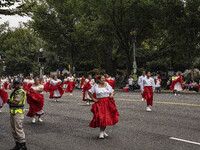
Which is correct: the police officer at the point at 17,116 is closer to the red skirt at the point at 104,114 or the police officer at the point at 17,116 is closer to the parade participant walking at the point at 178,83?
the red skirt at the point at 104,114

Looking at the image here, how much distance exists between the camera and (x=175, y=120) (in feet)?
35.6

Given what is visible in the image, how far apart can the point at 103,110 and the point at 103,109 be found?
0.09 feet

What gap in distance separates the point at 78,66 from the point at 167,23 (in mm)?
31337

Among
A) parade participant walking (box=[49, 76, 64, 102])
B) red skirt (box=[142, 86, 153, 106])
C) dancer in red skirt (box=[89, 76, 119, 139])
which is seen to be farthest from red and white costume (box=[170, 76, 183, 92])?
dancer in red skirt (box=[89, 76, 119, 139])

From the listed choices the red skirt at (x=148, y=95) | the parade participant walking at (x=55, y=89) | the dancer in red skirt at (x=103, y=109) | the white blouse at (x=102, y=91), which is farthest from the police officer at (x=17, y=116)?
the parade participant walking at (x=55, y=89)

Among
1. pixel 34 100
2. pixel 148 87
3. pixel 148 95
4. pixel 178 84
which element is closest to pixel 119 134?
pixel 34 100

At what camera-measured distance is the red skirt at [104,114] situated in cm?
786

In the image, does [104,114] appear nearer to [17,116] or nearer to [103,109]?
[103,109]

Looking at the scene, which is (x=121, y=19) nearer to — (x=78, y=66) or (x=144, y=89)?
(x=144, y=89)

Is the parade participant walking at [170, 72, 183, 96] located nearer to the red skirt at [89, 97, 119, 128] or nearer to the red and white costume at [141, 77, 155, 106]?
the red and white costume at [141, 77, 155, 106]

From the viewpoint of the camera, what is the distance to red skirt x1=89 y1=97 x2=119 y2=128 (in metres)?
7.86

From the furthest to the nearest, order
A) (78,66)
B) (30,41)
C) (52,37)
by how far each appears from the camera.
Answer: (30,41) → (78,66) → (52,37)

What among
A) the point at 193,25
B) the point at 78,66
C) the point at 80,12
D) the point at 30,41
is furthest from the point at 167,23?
the point at 30,41

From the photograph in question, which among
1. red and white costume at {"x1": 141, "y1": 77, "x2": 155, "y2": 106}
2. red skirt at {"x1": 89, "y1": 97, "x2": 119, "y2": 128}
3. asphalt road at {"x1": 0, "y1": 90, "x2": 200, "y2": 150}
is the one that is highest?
red and white costume at {"x1": 141, "y1": 77, "x2": 155, "y2": 106}
